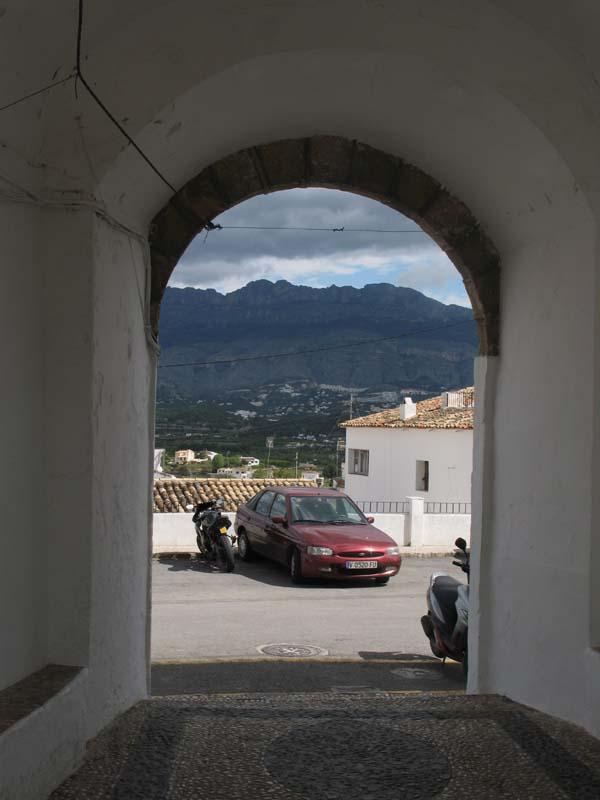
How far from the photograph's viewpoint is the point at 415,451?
1095 inches

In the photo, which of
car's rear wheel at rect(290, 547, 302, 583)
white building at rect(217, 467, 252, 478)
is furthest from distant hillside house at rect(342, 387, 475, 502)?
car's rear wheel at rect(290, 547, 302, 583)

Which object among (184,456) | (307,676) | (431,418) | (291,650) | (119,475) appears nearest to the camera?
(119,475)

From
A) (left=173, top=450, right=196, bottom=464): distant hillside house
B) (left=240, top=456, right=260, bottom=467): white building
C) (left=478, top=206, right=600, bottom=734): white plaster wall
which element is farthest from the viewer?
(left=173, top=450, right=196, bottom=464): distant hillside house

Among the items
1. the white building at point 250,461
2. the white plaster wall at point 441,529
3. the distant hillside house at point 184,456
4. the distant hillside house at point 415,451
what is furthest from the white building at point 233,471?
the white plaster wall at point 441,529

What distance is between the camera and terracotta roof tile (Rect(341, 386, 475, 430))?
86.3 feet

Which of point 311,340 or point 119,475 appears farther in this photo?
point 311,340

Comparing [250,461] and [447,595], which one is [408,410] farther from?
[447,595]

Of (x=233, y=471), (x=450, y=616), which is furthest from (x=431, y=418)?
(x=450, y=616)

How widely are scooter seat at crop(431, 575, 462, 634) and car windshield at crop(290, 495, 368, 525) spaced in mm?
5078

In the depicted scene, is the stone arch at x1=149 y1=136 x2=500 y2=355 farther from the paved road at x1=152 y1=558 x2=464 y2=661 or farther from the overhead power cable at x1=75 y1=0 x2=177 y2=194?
the paved road at x1=152 y1=558 x2=464 y2=661

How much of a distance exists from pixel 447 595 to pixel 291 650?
5.46ft

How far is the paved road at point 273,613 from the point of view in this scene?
27.5 feet

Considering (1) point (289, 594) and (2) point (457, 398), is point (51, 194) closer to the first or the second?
(1) point (289, 594)

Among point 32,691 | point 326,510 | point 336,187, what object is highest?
point 336,187
